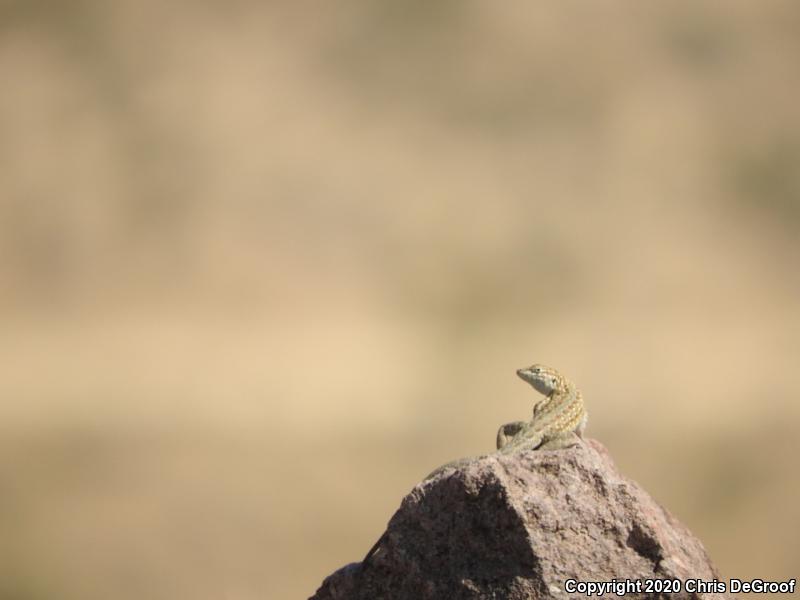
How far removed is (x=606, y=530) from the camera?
5.23 m

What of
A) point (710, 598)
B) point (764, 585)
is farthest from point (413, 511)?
point (764, 585)

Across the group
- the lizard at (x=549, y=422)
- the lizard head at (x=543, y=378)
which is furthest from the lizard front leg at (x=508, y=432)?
the lizard head at (x=543, y=378)

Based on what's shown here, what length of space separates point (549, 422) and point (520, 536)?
56.2 inches

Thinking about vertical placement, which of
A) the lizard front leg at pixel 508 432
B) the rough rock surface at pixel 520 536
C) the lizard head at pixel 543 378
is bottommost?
the rough rock surface at pixel 520 536

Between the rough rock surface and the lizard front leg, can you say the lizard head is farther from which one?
the rough rock surface

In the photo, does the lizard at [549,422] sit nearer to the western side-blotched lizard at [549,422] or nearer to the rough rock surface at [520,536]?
the western side-blotched lizard at [549,422]

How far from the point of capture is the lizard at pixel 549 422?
6.14 metres

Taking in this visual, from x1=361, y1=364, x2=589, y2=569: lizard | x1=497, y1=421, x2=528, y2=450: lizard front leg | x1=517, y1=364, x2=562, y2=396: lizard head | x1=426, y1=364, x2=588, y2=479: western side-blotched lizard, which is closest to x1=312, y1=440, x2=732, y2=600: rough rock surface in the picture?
x1=361, y1=364, x2=589, y2=569: lizard

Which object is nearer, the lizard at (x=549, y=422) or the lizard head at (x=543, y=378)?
the lizard at (x=549, y=422)

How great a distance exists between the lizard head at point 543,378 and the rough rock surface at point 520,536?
6.01 feet

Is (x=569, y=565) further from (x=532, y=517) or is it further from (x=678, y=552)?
(x=678, y=552)

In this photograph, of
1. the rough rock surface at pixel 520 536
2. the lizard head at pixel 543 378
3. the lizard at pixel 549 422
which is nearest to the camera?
the rough rock surface at pixel 520 536

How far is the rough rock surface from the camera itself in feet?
16.7

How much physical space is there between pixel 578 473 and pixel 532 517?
387 mm
